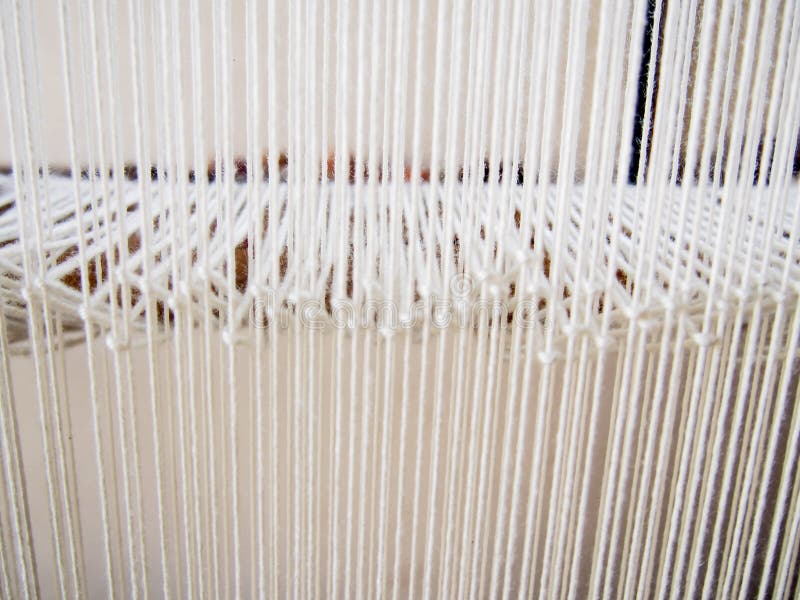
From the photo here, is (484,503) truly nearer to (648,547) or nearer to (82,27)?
(648,547)

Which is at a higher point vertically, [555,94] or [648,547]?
[555,94]

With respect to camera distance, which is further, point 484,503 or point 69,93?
point 484,503

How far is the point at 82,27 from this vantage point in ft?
1.63

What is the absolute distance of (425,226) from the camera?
1.97ft

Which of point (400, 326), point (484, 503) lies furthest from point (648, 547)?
point (400, 326)

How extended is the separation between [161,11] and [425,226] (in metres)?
0.27

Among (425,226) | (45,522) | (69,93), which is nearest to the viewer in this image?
(69,93)

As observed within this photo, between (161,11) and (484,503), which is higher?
(161,11)

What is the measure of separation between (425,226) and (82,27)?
0.31m

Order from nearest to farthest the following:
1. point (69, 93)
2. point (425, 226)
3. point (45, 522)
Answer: point (69, 93) < point (425, 226) < point (45, 522)

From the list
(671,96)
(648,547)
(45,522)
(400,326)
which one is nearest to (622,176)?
(671,96)

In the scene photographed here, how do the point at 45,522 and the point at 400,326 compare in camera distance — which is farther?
the point at 45,522

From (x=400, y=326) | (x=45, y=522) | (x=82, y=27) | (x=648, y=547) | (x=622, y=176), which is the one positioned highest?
(x=82, y=27)

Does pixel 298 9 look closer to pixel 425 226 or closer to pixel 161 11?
pixel 161 11
